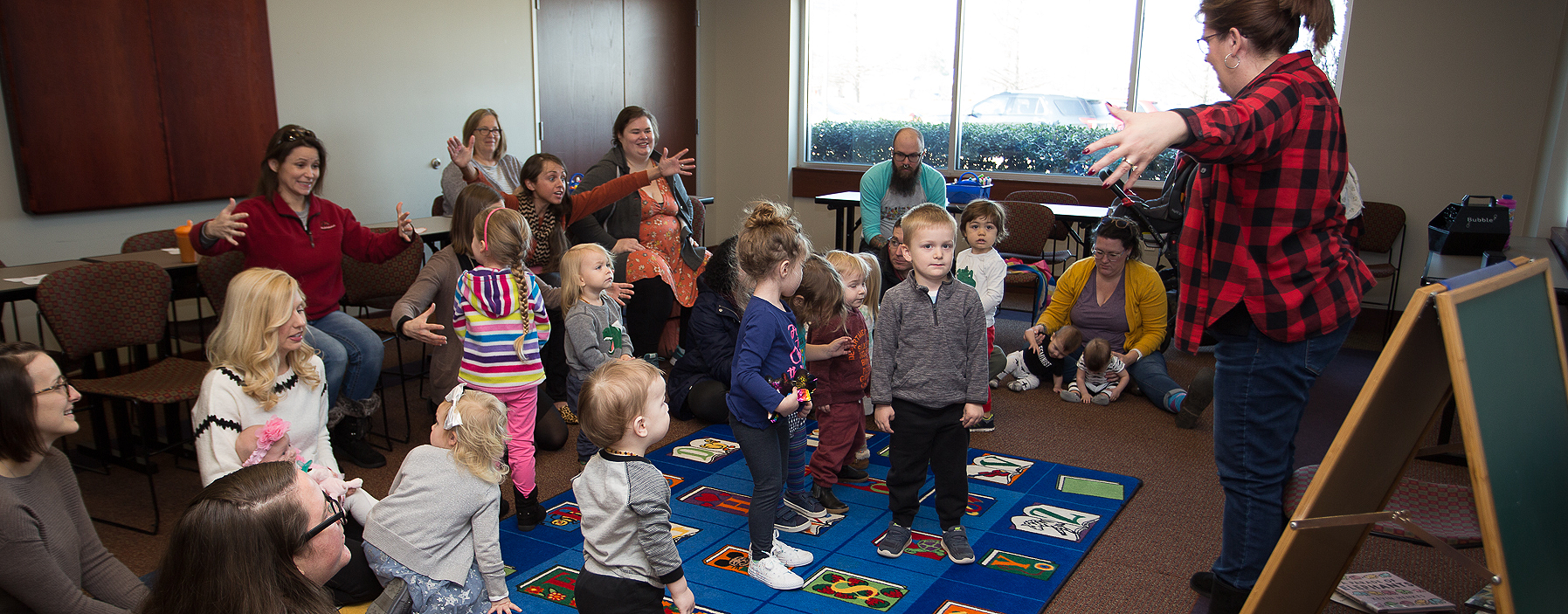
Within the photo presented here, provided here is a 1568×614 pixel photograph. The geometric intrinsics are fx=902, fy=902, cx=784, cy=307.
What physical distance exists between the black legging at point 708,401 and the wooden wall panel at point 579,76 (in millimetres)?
3704

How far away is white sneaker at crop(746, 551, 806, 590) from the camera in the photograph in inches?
104

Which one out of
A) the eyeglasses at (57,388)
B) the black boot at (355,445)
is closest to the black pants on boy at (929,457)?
the eyeglasses at (57,388)

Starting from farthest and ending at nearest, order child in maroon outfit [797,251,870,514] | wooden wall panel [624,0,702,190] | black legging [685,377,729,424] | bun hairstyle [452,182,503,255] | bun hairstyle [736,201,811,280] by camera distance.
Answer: wooden wall panel [624,0,702,190] → black legging [685,377,729,424] → bun hairstyle [452,182,503,255] → child in maroon outfit [797,251,870,514] → bun hairstyle [736,201,811,280]

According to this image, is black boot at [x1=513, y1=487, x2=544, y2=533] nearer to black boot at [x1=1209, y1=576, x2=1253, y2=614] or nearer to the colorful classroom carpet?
the colorful classroom carpet

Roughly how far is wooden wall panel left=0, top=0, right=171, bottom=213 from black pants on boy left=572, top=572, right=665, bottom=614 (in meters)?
3.99

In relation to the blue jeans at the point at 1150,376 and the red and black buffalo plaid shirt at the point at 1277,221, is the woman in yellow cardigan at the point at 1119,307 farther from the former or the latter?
the red and black buffalo plaid shirt at the point at 1277,221

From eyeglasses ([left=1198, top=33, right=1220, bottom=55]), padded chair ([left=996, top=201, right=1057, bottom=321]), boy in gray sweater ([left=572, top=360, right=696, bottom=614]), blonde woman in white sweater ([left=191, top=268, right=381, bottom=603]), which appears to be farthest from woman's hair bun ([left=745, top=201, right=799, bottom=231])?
padded chair ([left=996, top=201, right=1057, bottom=321])

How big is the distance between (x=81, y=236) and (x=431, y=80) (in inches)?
90.9

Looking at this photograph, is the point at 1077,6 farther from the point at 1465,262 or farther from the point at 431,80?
the point at 431,80

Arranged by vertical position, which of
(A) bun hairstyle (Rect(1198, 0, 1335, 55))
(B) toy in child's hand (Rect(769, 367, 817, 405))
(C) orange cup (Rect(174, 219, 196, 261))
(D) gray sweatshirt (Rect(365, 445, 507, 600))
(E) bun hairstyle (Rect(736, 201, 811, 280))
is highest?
(A) bun hairstyle (Rect(1198, 0, 1335, 55))

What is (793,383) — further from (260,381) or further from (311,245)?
(311,245)

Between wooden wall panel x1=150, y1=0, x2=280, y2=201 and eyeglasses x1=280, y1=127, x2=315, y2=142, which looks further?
wooden wall panel x1=150, y1=0, x2=280, y2=201

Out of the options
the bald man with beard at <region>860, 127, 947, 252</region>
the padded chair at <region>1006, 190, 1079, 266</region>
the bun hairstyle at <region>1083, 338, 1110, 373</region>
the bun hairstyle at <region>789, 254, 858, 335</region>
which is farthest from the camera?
the padded chair at <region>1006, 190, 1079, 266</region>

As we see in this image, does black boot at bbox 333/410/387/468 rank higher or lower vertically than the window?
lower
